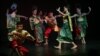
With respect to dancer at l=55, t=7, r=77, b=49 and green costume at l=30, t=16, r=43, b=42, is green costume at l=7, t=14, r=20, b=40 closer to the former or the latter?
green costume at l=30, t=16, r=43, b=42

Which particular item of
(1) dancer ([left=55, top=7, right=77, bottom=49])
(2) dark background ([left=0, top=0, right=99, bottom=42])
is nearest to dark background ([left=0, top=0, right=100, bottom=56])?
(2) dark background ([left=0, top=0, right=99, bottom=42])

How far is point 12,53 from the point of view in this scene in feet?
18.4

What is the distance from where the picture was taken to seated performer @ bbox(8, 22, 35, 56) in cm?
561

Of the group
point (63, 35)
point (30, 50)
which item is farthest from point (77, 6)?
point (30, 50)

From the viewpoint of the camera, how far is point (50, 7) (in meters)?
5.84

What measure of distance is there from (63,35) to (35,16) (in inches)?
21.4

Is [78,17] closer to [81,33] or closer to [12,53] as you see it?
[81,33]

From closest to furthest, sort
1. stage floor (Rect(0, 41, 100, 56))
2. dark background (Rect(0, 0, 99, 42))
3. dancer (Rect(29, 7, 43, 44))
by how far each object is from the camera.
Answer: stage floor (Rect(0, 41, 100, 56))
dark background (Rect(0, 0, 99, 42))
dancer (Rect(29, 7, 43, 44))

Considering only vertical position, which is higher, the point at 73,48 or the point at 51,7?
the point at 51,7

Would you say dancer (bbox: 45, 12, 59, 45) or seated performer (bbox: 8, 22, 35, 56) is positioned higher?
dancer (bbox: 45, 12, 59, 45)

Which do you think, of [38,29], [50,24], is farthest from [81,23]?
[38,29]

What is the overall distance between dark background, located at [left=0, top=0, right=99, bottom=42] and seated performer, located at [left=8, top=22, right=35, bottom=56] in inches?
5.7

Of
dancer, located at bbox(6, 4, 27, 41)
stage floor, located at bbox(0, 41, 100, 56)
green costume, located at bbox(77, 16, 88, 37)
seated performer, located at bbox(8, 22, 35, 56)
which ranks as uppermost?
dancer, located at bbox(6, 4, 27, 41)

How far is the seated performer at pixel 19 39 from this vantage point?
5613 mm
